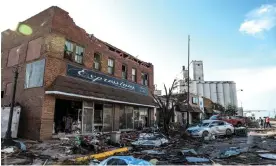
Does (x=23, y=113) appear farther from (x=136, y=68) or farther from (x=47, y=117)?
(x=136, y=68)

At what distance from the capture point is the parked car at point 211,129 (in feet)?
62.3

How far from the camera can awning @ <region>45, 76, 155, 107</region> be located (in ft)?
46.8

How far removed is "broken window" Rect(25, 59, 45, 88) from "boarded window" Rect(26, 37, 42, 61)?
55 centimetres

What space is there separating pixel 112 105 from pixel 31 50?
776 cm

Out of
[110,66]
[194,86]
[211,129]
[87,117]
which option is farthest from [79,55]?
[194,86]

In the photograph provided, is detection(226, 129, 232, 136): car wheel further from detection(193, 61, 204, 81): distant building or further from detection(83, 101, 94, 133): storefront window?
detection(193, 61, 204, 81): distant building

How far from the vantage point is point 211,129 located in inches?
787

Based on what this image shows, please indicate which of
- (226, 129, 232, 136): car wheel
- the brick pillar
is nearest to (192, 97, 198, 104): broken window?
(226, 129, 232, 136): car wheel

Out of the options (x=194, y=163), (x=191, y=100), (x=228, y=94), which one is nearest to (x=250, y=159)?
(x=194, y=163)

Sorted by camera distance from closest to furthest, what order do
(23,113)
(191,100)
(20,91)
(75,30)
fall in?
(23,113) < (20,91) < (75,30) < (191,100)

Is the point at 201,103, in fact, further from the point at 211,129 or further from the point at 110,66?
the point at 110,66

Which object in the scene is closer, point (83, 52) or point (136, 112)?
point (83, 52)

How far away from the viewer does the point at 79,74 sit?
16859 millimetres

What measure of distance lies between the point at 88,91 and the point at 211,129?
11.5 meters
